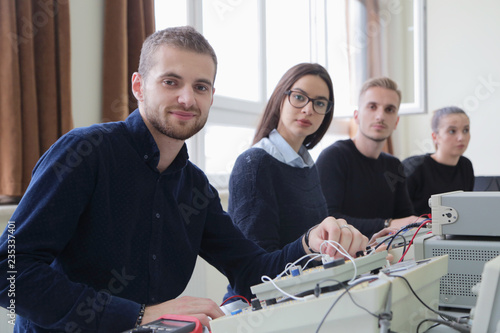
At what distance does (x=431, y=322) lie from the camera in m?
0.92

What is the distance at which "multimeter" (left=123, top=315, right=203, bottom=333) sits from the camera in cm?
80

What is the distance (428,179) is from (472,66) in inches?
93.8

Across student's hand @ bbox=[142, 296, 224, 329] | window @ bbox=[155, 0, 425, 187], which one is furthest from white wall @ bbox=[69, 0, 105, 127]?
student's hand @ bbox=[142, 296, 224, 329]

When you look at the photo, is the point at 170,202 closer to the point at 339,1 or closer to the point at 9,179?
the point at 9,179

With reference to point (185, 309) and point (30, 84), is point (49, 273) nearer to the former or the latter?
point (185, 309)

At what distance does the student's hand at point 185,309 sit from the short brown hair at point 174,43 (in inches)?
24.9

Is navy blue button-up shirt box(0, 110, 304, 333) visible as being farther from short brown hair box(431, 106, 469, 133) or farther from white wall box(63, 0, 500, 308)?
white wall box(63, 0, 500, 308)

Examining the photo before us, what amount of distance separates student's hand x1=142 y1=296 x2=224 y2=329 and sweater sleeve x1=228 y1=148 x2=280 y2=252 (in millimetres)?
628

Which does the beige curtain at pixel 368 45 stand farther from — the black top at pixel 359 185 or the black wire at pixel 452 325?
the black wire at pixel 452 325

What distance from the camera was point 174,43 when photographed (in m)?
1.27

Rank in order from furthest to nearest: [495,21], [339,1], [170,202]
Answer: [495,21]
[339,1]
[170,202]

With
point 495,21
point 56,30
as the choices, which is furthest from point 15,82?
point 495,21

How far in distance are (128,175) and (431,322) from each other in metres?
0.76

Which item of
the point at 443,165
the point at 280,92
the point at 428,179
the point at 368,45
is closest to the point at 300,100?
the point at 280,92
